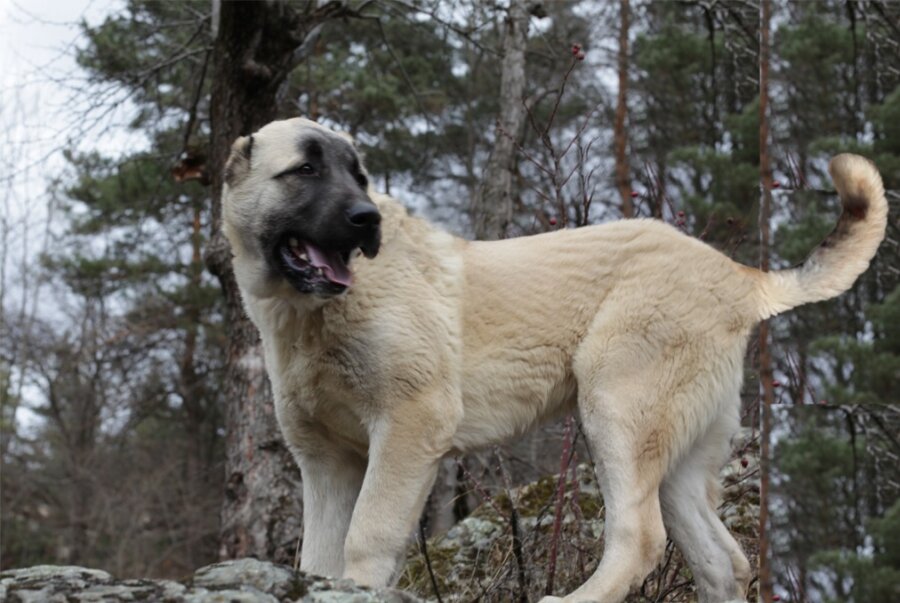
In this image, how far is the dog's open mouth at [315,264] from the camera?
3.90m

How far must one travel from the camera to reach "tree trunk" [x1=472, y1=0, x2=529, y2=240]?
11.2m

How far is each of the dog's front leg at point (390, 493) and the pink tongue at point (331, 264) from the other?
0.54 metres

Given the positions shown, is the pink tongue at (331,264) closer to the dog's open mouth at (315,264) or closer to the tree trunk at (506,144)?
the dog's open mouth at (315,264)

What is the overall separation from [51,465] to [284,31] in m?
18.0

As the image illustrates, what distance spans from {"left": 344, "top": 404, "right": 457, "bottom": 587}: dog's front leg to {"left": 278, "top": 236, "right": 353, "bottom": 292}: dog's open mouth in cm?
55

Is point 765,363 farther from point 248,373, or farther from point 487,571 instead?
point 248,373

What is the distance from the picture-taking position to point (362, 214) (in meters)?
3.84

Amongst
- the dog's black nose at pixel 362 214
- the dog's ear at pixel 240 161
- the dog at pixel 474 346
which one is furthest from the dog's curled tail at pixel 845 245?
the dog's ear at pixel 240 161

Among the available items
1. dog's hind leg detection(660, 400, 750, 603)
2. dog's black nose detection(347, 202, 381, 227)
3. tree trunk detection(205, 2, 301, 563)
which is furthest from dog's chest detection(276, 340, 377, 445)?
tree trunk detection(205, 2, 301, 563)

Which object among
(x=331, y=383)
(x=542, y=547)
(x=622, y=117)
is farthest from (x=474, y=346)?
(x=622, y=117)

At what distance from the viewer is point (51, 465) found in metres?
23.0

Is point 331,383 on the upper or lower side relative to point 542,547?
upper

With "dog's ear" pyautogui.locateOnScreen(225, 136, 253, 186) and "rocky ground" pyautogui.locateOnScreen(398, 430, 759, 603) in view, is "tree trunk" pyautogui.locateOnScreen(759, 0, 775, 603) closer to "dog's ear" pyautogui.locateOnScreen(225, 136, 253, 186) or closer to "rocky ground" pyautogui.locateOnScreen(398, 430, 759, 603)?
"rocky ground" pyautogui.locateOnScreen(398, 430, 759, 603)

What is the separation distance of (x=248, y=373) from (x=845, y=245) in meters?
5.62
